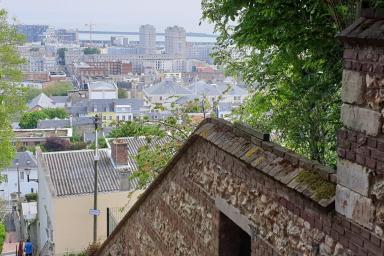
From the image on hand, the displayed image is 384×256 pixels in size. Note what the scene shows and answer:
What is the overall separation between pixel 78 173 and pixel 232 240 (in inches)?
710

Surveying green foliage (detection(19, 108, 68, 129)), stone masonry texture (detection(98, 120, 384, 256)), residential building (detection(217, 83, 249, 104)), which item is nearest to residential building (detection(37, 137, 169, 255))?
residential building (detection(217, 83, 249, 104))

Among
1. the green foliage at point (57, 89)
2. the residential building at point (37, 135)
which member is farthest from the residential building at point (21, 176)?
the green foliage at point (57, 89)

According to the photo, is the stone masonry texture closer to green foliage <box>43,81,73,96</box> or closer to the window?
the window

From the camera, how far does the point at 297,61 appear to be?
28.3ft

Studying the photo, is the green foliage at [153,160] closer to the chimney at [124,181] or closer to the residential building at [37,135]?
the chimney at [124,181]

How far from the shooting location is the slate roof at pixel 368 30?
10.8 feet

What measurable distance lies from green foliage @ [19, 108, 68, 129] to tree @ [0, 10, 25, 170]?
Answer: 73157 mm

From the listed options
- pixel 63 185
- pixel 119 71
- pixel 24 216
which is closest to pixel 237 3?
pixel 63 185

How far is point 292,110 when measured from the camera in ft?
29.7

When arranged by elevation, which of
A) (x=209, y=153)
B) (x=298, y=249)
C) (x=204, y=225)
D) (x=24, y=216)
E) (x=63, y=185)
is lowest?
(x=24, y=216)

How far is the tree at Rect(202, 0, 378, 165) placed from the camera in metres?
7.13

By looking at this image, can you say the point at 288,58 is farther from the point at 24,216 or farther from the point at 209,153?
the point at 24,216

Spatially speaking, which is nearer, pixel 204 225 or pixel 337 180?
pixel 337 180

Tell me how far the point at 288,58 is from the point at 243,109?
4.52 metres
